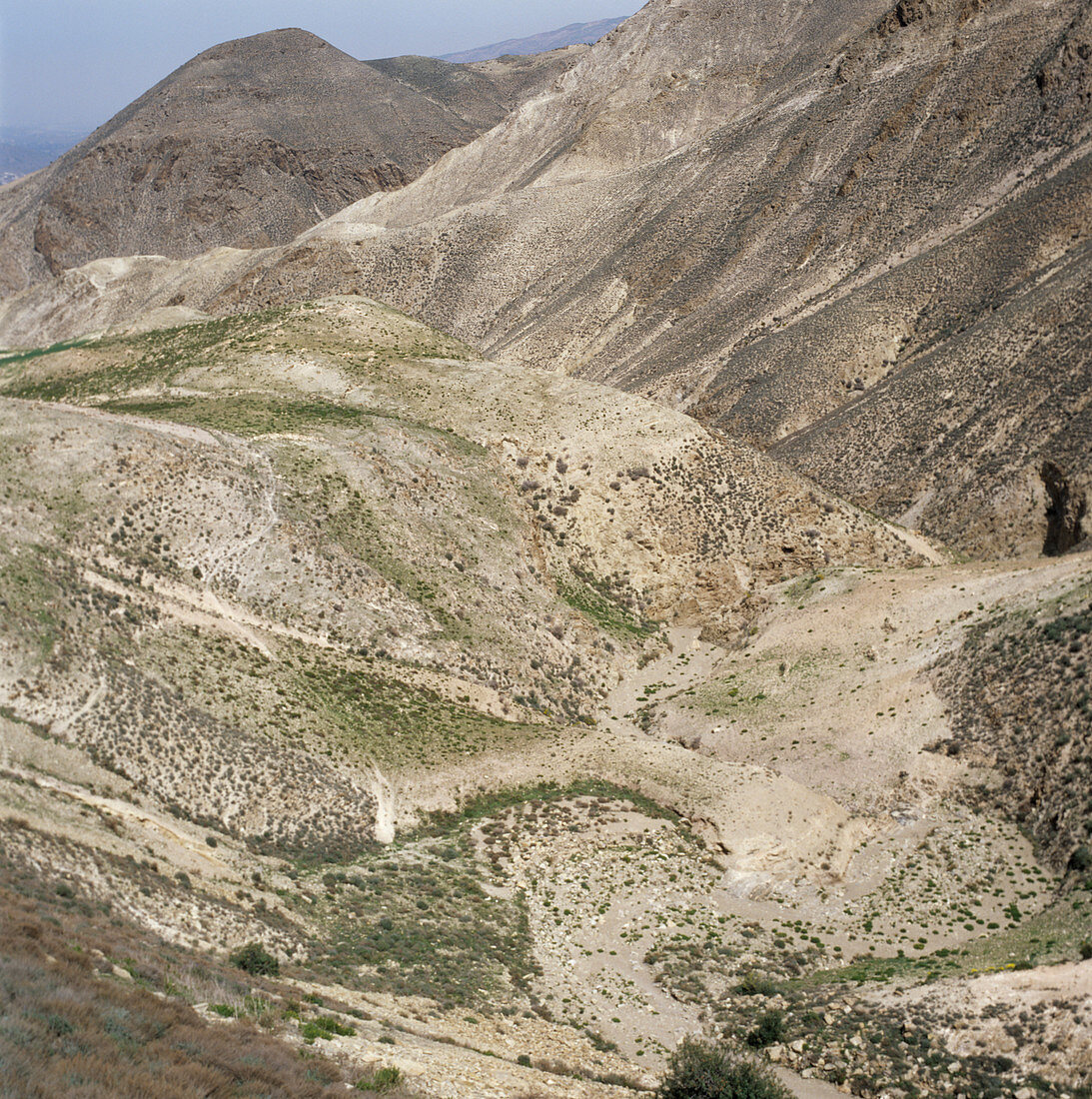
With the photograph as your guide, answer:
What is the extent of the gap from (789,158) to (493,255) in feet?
96.7

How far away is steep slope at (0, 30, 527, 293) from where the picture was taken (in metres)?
159

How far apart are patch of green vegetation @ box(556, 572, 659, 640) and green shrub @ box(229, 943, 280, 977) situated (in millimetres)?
22367

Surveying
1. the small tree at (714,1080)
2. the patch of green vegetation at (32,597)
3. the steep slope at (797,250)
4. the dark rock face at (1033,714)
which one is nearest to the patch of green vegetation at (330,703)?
the patch of green vegetation at (32,597)

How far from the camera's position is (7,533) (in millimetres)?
30031

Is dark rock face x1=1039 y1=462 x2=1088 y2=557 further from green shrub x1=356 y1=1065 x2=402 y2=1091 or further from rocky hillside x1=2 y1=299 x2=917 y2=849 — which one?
green shrub x1=356 y1=1065 x2=402 y2=1091

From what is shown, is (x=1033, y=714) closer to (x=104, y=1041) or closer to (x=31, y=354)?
(x=104, y=1041)

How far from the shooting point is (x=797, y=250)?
3191 inches

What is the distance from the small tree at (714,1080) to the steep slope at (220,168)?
15552cm

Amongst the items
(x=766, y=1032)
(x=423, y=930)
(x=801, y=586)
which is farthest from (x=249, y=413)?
(x=766, y=1032)

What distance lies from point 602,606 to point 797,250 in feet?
166

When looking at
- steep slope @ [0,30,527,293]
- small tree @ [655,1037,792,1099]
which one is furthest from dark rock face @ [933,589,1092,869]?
steep slope @ [0,30,527,293]

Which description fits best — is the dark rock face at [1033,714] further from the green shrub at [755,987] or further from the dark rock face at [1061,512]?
the dark rock face at [1061,512]

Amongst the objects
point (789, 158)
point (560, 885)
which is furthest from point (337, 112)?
point (560, 885)

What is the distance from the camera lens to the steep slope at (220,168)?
159 metres
